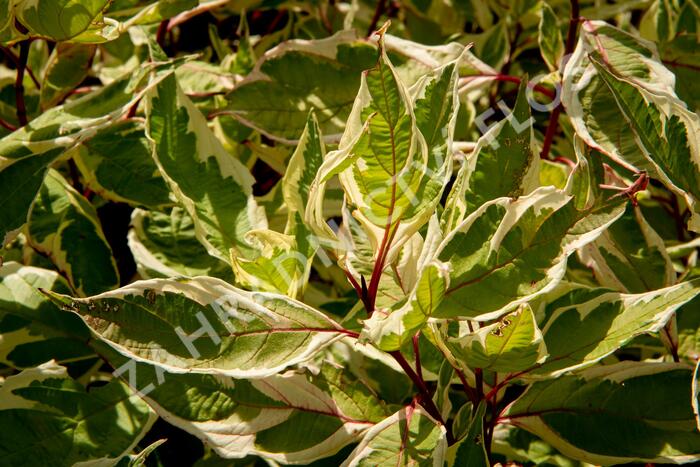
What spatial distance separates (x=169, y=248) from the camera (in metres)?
0.99

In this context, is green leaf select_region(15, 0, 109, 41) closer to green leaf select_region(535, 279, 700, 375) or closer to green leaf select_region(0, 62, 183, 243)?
green leaf select_region(0, 62, 183, 243)

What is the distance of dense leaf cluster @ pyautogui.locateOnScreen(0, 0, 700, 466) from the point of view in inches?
29.2

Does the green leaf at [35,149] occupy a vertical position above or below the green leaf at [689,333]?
above

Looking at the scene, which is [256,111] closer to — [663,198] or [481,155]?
[481,155]

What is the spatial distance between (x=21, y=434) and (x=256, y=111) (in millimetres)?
486

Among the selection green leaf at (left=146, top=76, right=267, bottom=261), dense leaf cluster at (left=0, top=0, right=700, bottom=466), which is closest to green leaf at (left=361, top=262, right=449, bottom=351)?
dense leaf cluster at (left=0, top=0, right=700, bottom=466)

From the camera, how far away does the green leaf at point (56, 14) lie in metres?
0.87

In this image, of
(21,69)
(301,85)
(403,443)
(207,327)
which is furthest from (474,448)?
(21,69)

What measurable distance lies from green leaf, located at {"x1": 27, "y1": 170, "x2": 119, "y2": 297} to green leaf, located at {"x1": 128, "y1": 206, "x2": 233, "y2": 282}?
0.28ft

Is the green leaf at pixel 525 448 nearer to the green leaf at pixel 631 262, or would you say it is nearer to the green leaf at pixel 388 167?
the green leaf at pixel 631 262

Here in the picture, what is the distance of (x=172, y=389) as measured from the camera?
0.83 m

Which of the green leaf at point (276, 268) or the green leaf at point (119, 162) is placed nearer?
the green leaf at point (276, 268)

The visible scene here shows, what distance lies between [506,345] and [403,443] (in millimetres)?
155

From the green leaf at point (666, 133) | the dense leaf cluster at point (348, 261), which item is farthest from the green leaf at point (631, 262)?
the green leaf at point (666, 133)
